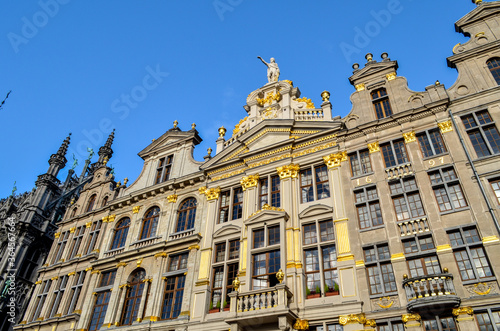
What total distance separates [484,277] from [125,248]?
22889 mm

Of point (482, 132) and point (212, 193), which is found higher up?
point (212, 193)

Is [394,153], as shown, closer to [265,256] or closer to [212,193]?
[265,256]

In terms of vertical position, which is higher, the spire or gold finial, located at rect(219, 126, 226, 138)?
the spire

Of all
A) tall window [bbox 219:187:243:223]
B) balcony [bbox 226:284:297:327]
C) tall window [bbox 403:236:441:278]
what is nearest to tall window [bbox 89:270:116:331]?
tall window [bbox 219:187:243:223]

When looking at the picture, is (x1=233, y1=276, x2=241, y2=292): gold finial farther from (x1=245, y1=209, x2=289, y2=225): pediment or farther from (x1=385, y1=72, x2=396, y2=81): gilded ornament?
(x1=385, y1=72, x2=396, y2=81): gilded ornament

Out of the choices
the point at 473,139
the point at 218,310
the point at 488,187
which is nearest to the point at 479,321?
the point at 488,187

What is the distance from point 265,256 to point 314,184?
531cm

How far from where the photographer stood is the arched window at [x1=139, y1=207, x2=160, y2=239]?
2900 cm

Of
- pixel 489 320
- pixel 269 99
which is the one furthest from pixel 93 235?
pixel 489 320

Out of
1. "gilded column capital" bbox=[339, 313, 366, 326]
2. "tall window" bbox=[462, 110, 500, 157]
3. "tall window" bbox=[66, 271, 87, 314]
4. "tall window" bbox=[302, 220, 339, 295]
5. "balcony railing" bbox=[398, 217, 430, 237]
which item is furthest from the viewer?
"tall window" bbox=[66, 271, 87, 314]

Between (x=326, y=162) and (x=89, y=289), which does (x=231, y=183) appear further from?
(x=89, y=289)

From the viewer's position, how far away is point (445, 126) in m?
21.5

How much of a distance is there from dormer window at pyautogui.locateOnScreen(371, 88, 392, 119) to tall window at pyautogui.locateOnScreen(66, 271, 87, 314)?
972 inches

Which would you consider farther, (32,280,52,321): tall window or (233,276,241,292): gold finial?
(32,280,52,321): tall window
